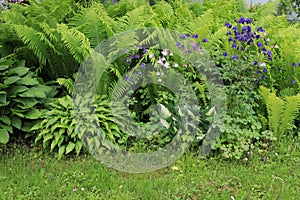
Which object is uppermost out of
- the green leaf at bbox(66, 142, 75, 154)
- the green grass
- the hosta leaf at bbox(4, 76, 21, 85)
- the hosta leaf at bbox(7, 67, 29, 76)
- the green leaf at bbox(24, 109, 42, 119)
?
the hosta leaf at bbox(7, 67, 29, 76)

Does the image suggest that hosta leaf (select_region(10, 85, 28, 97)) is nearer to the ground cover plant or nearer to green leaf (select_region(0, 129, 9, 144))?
the ground cover plant

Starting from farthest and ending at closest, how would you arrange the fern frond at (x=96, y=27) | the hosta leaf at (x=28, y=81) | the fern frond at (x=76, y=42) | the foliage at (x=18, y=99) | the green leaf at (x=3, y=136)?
the fern frond at (x=96, y=27) → the fern frond at (x=76, y=42) → the hosta leaf at (x=28, y=81) → the foliage at (x=18, y=99) → the green leaf at (x=3, y=136)

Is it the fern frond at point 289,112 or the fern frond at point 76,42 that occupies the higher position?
the fern frond at point 76,42

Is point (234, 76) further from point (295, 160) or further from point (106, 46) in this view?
point (106, 46)

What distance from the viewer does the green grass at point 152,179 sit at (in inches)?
105

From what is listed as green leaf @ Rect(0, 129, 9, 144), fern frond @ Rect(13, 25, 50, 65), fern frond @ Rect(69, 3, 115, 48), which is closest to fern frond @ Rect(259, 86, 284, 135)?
fern frond @ Rect(69, 3, 115, 48)

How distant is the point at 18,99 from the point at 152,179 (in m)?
1.46

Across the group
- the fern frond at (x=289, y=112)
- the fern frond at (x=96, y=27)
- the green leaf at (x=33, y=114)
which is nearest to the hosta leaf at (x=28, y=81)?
the green leaf at (x=33, y=114)

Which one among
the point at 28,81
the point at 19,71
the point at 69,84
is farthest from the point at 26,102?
the point at 69,84

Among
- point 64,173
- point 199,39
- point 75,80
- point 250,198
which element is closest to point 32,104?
point 75,80

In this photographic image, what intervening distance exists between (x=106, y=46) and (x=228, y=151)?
165cm

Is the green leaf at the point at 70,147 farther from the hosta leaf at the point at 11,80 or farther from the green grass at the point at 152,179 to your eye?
the hosta leaf at the point at 11,80

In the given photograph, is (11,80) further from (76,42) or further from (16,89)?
(76,42)

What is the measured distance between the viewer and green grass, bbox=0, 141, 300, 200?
2.68 m
